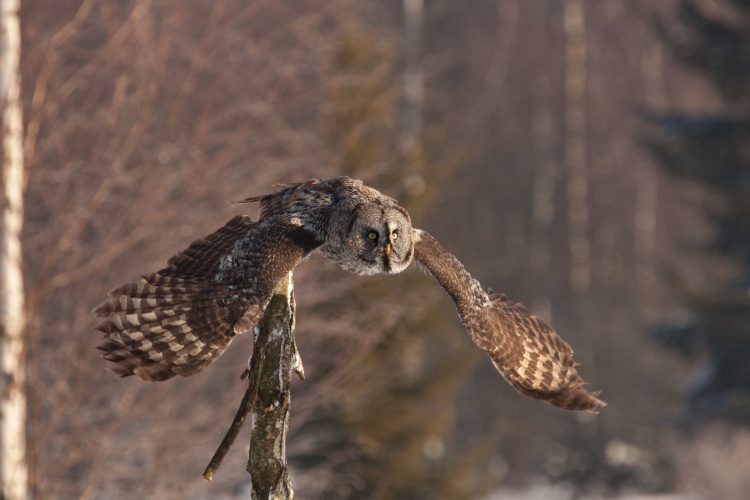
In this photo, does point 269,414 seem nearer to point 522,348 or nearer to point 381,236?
point 381,236

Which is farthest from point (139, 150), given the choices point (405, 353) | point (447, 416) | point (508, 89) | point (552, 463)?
point (508, 89)

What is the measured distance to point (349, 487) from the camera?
10.4 metres

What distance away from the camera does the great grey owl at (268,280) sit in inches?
121

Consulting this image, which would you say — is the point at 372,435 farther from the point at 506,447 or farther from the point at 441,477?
the point at 506,447

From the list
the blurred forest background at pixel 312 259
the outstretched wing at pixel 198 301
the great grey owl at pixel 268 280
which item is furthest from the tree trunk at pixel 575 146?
the outstretched wing at pixel 198 301

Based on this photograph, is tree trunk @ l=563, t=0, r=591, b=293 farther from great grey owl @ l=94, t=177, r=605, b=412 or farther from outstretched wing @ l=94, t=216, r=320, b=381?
outstretched wing @ l=94, t=216, r=320, b=381

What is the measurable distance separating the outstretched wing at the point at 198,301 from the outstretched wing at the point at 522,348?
21.6 inches

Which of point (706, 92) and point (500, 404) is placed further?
point (706, 92)

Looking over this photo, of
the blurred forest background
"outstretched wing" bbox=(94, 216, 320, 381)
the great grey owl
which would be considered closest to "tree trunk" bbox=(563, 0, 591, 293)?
the blurred forest background

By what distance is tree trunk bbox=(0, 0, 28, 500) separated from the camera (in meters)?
6.43

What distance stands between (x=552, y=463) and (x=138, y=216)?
13774mm

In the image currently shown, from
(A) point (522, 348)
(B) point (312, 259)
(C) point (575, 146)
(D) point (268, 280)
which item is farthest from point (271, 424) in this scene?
(C) point (575, 146)

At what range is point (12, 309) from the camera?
6434 mm

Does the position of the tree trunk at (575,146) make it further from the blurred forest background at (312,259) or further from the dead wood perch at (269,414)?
the dead wood perch at (269,414)
